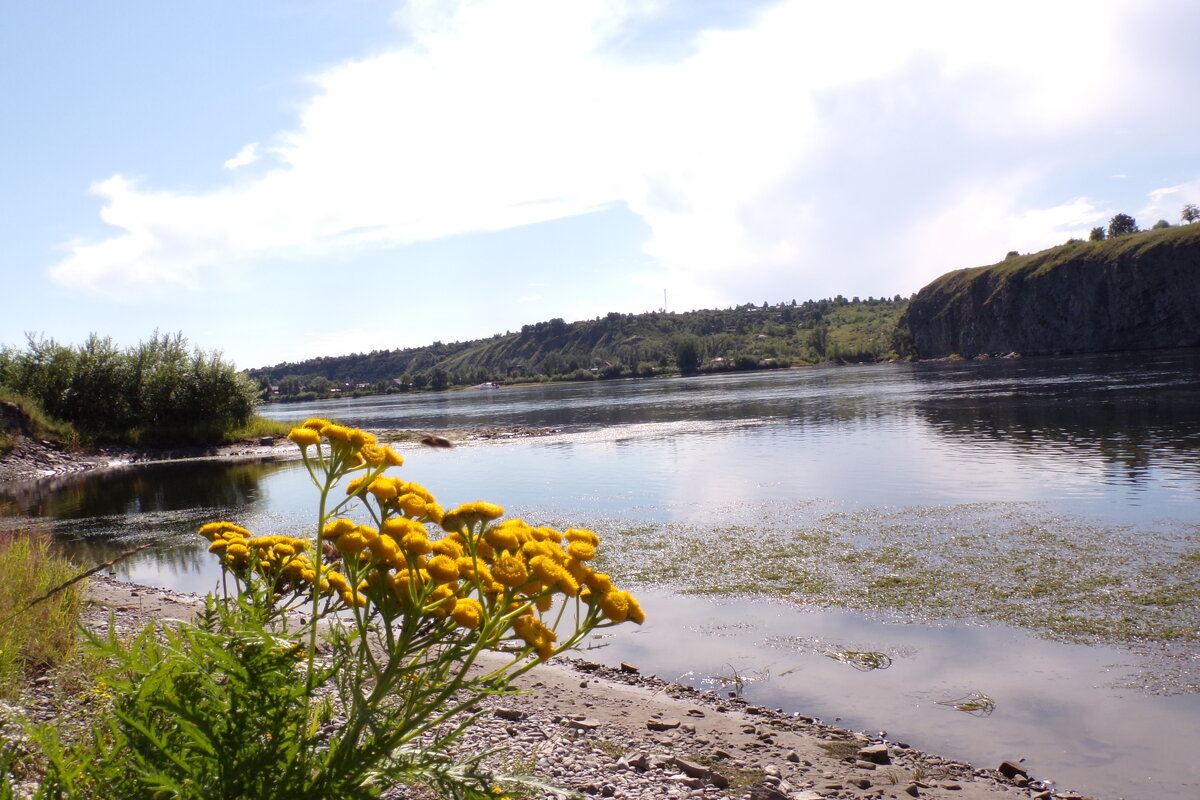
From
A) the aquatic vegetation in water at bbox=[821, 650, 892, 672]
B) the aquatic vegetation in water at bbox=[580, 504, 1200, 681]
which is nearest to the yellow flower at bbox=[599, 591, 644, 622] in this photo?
the aquatic vegetation in water at bbox=[821, 650, 892, 672]

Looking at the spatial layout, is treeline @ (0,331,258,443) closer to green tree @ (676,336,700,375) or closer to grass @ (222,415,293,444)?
grass @ (222,415,293,444)

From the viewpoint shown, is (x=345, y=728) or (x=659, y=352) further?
(x=659, y=352)

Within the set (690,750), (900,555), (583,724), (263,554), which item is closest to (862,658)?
(690,750)

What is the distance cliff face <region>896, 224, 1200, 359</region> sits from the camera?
120938mm

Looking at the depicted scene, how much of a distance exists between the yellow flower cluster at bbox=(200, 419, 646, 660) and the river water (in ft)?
4.96

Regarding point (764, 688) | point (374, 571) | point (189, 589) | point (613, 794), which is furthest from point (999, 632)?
point (189, 589)

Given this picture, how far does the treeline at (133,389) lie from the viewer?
139ft

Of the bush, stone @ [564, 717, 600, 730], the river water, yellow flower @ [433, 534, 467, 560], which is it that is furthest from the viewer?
the river water

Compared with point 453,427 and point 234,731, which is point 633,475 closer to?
point 234,731

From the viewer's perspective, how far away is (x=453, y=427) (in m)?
55.7

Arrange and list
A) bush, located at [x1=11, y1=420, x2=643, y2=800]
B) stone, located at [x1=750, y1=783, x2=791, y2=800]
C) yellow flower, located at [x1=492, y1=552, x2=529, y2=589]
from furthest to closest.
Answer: stone, located at [x1=750, y1=783, x2=791, y2=800], yellow flower, located at [x1=492, y1=552, x2=529, y2=589], bush, located at [x1=11, y1=420, x2=643, y2=800]

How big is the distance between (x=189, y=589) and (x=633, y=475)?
1494cm

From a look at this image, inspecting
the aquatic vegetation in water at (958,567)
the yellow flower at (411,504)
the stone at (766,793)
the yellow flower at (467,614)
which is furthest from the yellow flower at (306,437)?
the aquatic vegetation in water at (958,567)

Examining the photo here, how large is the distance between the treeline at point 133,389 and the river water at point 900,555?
10501mm
